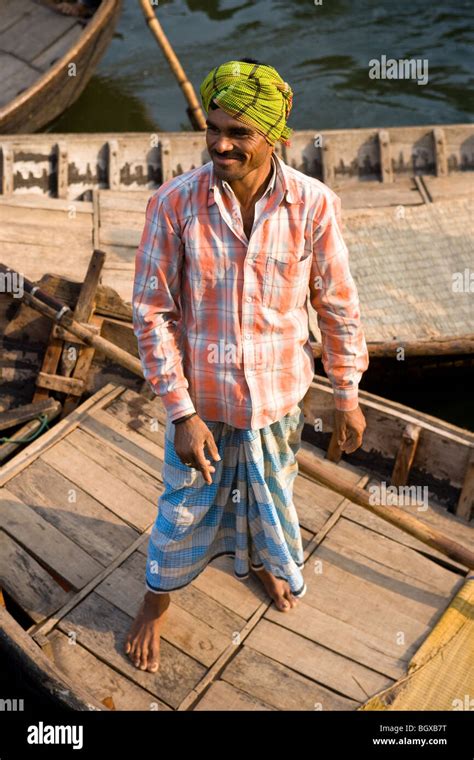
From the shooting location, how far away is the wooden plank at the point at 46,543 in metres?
4.33

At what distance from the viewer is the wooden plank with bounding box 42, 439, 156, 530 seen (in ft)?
15.2

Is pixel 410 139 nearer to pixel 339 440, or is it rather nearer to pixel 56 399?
pixel 56 399

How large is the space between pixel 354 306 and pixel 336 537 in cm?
168

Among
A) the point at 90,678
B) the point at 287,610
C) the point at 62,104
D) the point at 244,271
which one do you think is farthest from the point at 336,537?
the point at 62,104

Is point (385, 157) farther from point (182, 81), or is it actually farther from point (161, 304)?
point (161, 304)

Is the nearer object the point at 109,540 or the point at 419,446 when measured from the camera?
the point at 109,540

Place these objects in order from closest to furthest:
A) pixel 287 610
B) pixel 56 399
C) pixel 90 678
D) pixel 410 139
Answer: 1. pixel 90 678
2. pixel 287 610
3. pixel 56 399
4. pixel 410 139

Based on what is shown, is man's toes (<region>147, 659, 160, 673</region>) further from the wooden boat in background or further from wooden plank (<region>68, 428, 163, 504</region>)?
wooden plank (<region>68, 428, 163, 504</region>)

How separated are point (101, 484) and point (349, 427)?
5.99 ft

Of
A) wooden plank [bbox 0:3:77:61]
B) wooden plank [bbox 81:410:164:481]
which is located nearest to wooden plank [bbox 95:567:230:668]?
wooden plank [bbox 81:410:164:481]

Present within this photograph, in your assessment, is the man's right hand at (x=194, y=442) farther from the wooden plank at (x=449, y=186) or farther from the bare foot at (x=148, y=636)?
the wooden plank at (x=449, y=186)

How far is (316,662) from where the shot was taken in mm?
3959
